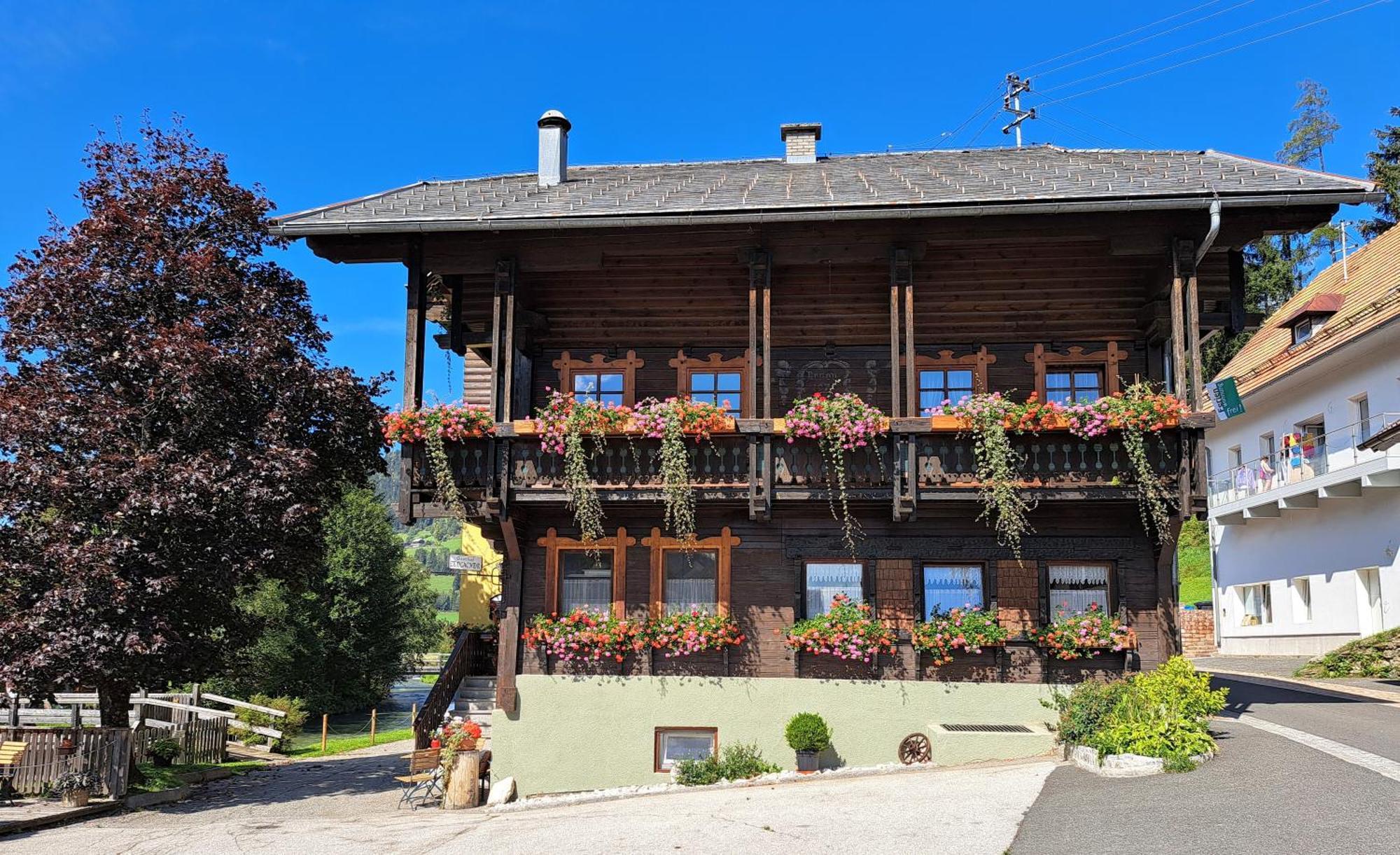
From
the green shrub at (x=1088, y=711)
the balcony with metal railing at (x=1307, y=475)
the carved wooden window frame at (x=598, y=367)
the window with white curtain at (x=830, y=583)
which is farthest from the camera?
the balcony with metal railing at (x=1307, y=475)

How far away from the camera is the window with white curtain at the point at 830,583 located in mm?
15203

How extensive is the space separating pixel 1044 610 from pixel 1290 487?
1571cm

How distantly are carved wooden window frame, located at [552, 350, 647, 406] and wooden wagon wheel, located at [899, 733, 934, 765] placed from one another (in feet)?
20.9

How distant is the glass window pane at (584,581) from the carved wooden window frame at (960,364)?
5155mm

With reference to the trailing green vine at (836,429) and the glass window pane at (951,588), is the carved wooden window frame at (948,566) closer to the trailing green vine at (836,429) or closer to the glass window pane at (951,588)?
the glass window pane at (951,588)

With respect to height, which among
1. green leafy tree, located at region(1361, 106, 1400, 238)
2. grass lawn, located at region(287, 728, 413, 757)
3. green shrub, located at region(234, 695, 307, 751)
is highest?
green leafy tree, located at region(1361, 106, 1400, 238)

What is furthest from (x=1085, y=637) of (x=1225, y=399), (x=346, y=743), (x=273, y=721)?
(x=346, y=743)

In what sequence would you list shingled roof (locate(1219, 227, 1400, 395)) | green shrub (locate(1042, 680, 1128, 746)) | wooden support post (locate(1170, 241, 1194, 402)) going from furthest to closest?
shingled roof (locate(1219, 227, 1400, 395))
wooden support post (locate(1170, 241, 1194, 402))
green shrub (locate(1042, 680, 1128, 746))

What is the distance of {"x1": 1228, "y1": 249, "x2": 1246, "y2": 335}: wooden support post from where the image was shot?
14992 millimetres

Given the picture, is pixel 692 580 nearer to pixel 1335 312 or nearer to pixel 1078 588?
pixel 1078 588

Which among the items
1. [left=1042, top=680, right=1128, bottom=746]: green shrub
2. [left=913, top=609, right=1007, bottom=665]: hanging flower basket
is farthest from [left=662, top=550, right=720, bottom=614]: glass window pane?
[left=1042, top=680, right=1128, bottom=746]: green shrub

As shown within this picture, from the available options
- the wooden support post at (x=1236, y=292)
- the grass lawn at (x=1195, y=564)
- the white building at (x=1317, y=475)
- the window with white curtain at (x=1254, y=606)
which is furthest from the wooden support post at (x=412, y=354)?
the grass lawn at (x=1195, y=564)

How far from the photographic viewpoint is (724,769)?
14234mm

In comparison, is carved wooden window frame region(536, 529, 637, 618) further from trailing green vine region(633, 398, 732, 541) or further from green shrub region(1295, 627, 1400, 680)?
green shrub region(1295, 627, 1400, 680)
